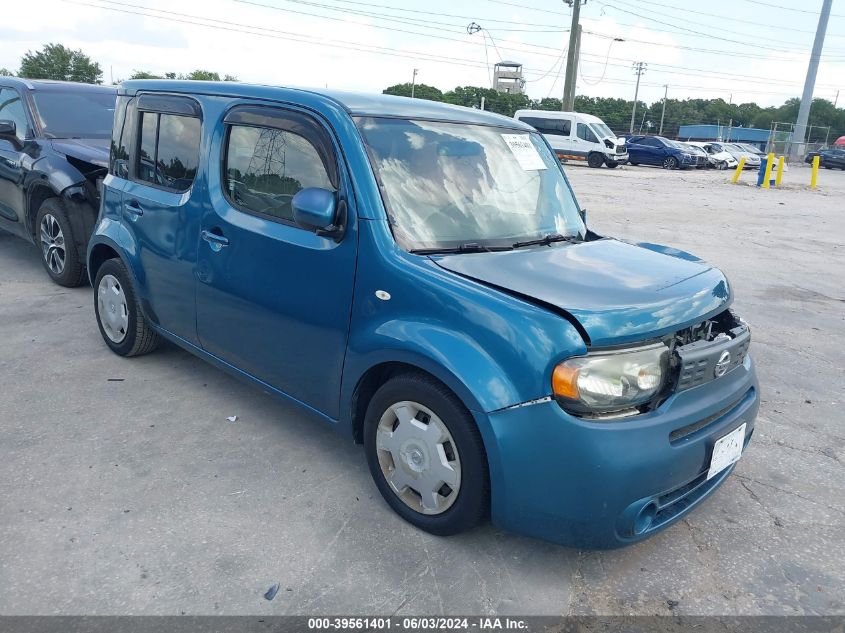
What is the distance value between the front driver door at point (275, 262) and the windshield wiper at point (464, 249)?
300 millimetres

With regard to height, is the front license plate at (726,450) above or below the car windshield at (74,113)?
below

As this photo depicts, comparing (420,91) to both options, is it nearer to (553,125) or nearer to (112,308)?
(553,125)

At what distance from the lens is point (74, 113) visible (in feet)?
22.5

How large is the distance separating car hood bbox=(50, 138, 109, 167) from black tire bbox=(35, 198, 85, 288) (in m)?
0.45

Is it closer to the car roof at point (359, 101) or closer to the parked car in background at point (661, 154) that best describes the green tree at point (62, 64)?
the parked car in background at point (661, 154)

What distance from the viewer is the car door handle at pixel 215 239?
11.5ft

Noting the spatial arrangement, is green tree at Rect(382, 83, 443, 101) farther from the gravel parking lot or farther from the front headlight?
the front headlight

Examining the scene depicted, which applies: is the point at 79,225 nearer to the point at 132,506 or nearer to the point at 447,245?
the point at 132,506

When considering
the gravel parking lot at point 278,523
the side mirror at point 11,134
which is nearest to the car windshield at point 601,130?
the side mirror at point 11,134

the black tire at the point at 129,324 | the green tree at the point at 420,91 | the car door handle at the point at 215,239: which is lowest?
the black tire at the point at 129,324

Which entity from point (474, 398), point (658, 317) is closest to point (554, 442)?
point (474, 398)

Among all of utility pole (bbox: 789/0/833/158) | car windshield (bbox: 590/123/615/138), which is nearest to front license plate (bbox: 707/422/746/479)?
car windshield (bbox: 590/123/615/138)

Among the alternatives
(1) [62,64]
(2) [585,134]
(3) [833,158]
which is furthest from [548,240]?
(1) [62,64]

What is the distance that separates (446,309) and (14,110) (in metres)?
6.25
